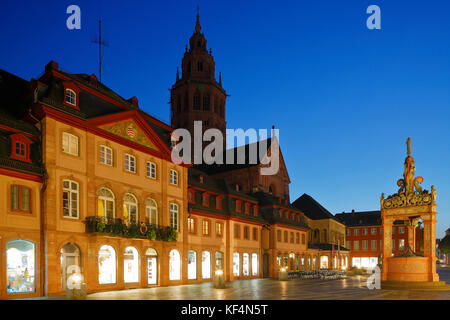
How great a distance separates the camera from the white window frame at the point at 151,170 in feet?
119

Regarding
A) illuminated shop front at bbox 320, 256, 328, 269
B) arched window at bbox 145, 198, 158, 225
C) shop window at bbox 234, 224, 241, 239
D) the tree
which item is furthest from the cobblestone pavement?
the tree

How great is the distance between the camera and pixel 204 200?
45.4 meters

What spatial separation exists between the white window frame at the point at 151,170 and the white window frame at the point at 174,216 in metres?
3.38

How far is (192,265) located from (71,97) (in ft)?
66.3

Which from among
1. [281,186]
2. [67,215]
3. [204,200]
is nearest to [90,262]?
[67,215]

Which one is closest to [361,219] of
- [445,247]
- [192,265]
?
[445,247]

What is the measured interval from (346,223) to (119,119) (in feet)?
283

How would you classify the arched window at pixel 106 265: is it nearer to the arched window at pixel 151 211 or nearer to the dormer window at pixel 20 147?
the arched window at pixel 151 211

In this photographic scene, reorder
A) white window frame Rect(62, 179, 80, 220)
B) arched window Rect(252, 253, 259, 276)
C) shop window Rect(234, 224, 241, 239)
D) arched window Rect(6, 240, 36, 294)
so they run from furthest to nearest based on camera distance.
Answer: arched window Rect(252, 253, 259, 276), shop window Rect(234, 224, 241, 239), white window frame Rect(62, 179, 80, 220), arched window Rect(6, 240, 36, 294)

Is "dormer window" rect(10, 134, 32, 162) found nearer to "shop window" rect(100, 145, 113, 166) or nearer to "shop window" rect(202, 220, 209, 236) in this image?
"shop window" rect(100, 145, 113, 166)

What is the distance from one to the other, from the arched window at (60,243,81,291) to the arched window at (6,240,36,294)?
6.76ft

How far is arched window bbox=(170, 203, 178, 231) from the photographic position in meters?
38.7
